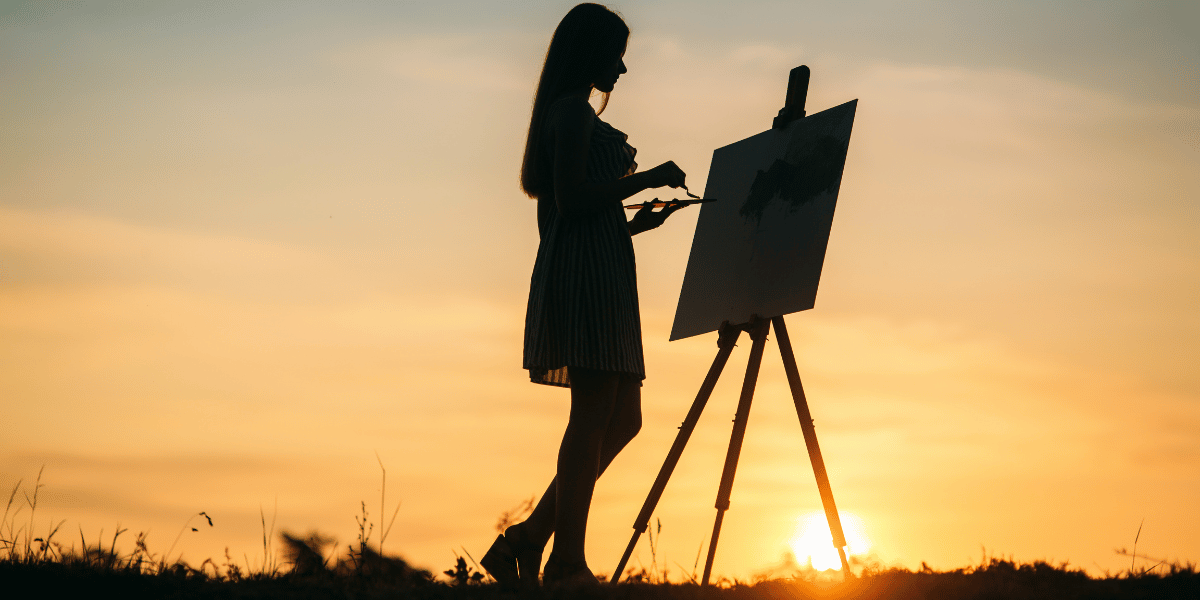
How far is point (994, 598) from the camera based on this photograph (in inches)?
128

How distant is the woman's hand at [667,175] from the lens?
11.0 feet

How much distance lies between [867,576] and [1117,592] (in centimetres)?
76

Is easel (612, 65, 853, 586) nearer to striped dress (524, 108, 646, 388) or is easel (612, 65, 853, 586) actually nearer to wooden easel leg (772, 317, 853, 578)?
wooden easel leg (772, 317, 853, 578)

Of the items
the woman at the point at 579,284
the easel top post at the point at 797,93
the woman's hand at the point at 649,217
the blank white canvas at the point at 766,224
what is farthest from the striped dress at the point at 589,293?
the easel top post at the point at 797,93

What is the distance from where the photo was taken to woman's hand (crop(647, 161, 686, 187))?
3.34 m

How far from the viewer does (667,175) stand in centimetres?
337

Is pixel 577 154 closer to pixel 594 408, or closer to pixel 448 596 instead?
pixel 594 408

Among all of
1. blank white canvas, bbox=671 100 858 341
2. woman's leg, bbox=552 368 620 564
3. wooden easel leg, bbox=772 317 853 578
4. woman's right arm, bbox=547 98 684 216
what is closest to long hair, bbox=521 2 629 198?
woman's right arm, bbox=547 98 684 216

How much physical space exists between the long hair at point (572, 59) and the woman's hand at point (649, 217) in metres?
0.46

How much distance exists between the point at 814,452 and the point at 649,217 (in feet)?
3.27

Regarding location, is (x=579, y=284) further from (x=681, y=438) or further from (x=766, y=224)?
(x=766, y=224)

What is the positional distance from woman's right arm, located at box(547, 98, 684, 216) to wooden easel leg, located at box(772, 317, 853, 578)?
2.97 feet

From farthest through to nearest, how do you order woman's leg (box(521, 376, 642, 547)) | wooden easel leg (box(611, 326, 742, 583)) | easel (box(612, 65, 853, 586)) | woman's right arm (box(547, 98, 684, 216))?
wooden easel leg (box(611, 326, 742, 583)), easel (box(612, 65, 853, 586)), woman's leg (box(521, 376, 642, 547)), woman's right arm (box(547, 98, 684, 216))

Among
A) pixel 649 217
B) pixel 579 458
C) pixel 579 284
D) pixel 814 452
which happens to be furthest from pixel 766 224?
pixel 579 458
